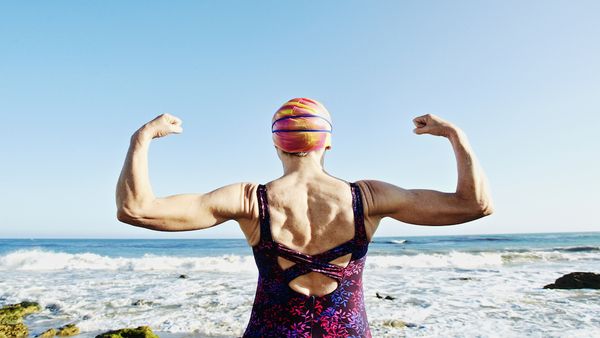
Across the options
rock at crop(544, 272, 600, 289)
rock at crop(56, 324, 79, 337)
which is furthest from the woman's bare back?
rock at crop(544, 272, 600, 289)

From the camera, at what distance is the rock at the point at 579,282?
40.3 ft

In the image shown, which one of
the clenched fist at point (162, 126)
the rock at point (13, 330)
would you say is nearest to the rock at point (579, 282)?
the rock at point (13, 330)

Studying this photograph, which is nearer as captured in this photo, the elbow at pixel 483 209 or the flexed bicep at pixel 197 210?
the flexed bicep at pixel 197 210

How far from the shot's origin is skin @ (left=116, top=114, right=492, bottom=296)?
179 cm

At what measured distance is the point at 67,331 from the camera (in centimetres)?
780

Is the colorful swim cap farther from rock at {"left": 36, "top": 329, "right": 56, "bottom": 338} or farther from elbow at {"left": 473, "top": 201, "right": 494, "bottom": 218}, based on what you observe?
rock at {"left": 36, "top": 329, "right": 56, "bottom": 338}

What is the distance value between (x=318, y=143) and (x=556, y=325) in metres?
8.15

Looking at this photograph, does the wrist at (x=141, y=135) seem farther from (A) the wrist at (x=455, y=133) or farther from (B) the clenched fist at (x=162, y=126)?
(A) the wrist at (x=455, y=133)

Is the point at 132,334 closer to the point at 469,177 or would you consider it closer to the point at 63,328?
the point at 63,328

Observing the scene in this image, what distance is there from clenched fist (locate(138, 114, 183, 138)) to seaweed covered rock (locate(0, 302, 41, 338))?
7.47 m

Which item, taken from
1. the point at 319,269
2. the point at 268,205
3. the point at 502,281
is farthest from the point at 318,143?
the point at 502,281

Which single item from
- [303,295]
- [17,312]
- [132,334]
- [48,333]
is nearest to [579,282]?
[132,334]

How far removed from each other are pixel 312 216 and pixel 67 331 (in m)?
7.53

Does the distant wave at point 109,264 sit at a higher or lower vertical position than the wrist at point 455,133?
lower
